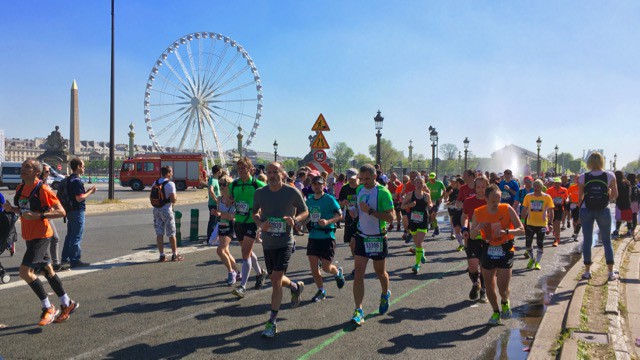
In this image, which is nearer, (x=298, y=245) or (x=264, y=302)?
(x=264, y=302)

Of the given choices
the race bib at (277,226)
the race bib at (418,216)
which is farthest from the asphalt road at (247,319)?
the race bib at (277,226)

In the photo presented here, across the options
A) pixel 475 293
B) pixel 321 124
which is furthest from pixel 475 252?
pixel 321 124

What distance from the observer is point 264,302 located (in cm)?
648

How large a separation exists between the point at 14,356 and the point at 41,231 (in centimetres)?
148

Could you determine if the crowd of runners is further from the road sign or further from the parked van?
the parked van

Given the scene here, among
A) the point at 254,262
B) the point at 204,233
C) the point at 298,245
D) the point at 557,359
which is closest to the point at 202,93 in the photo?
the point at 204,233

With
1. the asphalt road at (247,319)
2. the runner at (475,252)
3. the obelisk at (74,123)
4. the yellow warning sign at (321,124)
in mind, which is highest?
the obelisk at (74,123)

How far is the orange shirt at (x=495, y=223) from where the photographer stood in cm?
541

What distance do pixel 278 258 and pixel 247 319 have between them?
99 centimetres

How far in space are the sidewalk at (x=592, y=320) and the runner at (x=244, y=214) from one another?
3623mm

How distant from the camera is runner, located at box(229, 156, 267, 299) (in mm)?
6707

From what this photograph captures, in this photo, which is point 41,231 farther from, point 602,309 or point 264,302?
point 602,309

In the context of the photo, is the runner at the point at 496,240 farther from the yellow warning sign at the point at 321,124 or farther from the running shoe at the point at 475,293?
the yellow warning sign at the point at 321,124

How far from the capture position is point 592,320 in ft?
17.8
